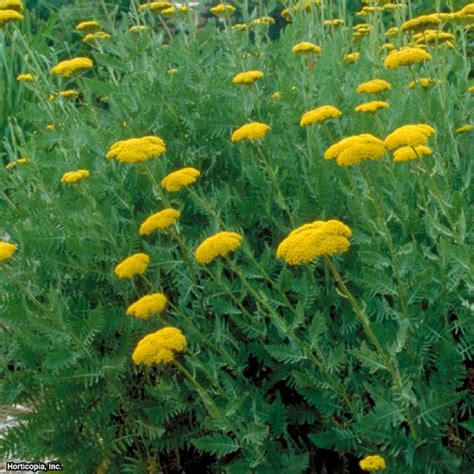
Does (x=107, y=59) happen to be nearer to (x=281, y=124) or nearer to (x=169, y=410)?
(x=281, y=124)

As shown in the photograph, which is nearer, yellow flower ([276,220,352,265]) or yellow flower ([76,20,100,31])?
yellow flower ([276,220,352,265])

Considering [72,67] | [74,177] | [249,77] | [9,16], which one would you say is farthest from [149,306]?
[9,16]

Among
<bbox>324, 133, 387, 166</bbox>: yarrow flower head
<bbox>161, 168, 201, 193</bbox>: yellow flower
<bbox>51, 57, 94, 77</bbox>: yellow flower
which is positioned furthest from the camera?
<bbox>51, 57, 94, 77</bbox>: yellow flower

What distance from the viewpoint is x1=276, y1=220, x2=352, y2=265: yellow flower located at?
2.17 meters

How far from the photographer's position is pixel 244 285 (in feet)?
9.37

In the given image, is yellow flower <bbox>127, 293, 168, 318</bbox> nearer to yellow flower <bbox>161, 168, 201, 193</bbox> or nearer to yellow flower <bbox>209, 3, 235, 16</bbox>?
yellow flower <bbox>161, 168, 201, 193</bbox>

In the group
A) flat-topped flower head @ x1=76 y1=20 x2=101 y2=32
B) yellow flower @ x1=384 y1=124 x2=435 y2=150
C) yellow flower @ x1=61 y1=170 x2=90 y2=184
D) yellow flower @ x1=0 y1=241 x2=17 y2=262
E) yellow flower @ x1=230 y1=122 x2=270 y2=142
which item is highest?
yellow flower @ x1=384 y1=124 x2=435 y2=150

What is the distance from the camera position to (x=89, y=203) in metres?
3.23

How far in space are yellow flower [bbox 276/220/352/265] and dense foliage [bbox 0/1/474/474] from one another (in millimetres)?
205

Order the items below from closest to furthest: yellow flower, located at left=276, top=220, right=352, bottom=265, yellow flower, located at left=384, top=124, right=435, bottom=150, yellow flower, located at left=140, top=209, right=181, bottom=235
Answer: yellow flower, located at left=276, top=220, right=352, bottom=265 < yellow flower, located at left=384, top=124, right=435, bottom=150 < yellow flower, located at left=140, top=209, right=181, bottom=235

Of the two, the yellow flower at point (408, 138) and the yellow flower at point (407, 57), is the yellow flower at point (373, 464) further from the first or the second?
the yellow flower at point (407, 57)

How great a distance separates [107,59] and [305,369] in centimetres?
168

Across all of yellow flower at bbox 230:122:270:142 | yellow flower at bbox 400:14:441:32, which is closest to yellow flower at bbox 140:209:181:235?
yellow flower at bbox 230:122:270:142

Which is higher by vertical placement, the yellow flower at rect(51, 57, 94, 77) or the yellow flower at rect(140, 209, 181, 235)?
the yellow flower at rect(51, 57, 94, 77)
